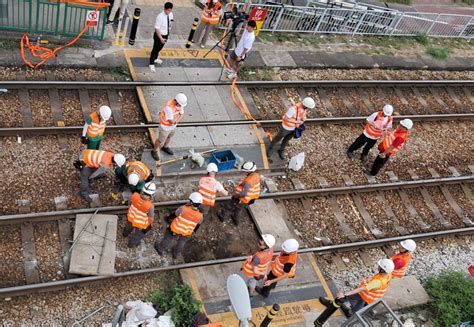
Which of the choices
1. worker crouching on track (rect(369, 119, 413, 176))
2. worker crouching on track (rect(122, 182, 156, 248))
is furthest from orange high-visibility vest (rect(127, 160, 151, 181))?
worker crouching on track (rect(369, 119, 413, 176))

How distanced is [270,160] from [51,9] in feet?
23.0

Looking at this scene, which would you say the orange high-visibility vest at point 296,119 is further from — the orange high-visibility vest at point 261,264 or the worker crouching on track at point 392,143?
the orange high-visibility vest at point 261,264

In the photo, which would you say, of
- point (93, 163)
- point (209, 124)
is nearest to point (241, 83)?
point (209, 124)

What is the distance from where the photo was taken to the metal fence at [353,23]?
57.0 feet

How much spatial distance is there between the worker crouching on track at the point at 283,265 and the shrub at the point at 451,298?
12.2ft

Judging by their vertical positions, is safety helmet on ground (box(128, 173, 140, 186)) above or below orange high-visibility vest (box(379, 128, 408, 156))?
below

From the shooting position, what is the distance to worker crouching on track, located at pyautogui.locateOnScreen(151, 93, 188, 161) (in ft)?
37.7

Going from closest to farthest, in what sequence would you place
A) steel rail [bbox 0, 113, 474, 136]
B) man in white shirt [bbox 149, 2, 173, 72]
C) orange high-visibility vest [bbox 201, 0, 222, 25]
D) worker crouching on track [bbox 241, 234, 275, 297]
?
worker crouching on track [bbox 241, 234, 275, 297] < steel rail [bbox 0, 113, 474, 136] < man in white shirt [bbox 149, 2, 173, 72] < orange high-visibility vest [bbox 201, 0, 222, 25]

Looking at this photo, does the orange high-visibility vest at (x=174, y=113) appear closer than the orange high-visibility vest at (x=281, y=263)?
No

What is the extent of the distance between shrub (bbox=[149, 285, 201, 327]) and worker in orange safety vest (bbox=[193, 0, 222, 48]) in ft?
27.5

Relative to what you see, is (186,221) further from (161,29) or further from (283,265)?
(161,29)

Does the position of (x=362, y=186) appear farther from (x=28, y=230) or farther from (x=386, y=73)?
(x=28, y=230)

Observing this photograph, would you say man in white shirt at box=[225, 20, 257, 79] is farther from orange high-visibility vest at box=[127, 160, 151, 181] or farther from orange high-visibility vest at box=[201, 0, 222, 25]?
orange high-visibility vest at box=[127, 160, 151, 181]

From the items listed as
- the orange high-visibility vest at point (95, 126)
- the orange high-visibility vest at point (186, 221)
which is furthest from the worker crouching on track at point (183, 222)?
the orange high-visibility vest at point (95, 126)
